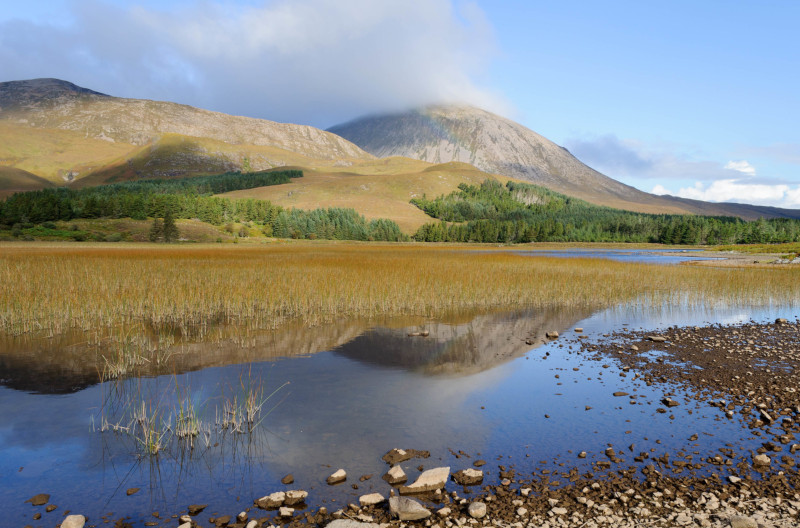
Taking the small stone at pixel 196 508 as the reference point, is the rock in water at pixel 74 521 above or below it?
above

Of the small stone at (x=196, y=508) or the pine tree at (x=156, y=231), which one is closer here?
the small stone at (x=196, y=508)

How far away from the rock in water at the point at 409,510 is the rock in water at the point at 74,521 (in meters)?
4.06

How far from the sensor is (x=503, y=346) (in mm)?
16688

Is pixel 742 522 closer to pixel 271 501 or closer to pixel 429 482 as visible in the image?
pixel 429 482

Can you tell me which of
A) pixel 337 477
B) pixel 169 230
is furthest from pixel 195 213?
pixel 337 477

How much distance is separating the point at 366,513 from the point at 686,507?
14.6 feet

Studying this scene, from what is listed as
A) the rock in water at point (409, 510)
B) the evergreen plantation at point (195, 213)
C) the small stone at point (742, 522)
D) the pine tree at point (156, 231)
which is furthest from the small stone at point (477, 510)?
the pine tree at point (156, 231)

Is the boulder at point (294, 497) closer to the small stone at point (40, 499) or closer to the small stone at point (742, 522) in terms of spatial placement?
the small stone at point (40, 499)

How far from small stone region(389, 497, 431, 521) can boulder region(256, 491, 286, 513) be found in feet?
5.33

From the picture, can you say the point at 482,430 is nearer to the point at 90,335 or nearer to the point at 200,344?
the point at 200,344

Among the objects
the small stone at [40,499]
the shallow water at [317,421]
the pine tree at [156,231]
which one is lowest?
the shallow water at [317,421]

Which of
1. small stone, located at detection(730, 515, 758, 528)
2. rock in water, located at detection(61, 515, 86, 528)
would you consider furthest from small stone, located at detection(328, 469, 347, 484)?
small stone, located at detection(730, 515, 758, 528)

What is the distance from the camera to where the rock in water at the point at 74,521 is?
19.1 ft

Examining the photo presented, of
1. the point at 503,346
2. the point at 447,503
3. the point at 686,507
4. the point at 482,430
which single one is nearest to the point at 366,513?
the point at 447,503
